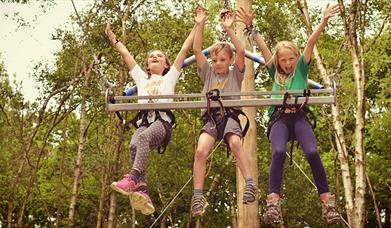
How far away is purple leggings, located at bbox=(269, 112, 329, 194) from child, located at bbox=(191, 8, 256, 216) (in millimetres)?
208

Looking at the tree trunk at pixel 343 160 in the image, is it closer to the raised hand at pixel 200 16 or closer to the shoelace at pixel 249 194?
the raised hand at pixel 200 16

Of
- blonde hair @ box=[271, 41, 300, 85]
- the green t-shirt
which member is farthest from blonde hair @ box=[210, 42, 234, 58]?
the green t-shirt

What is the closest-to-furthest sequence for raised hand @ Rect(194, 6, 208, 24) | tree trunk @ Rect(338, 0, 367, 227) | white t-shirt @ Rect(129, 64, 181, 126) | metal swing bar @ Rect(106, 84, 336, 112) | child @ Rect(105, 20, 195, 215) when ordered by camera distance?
metal swing bar @ Rect(106, 84, 336, 112) → child @ Rect(105, 20, 195, 215) → raised hand @ Rect(194, 6, 208, 24) → white t-shirt @ Rect(129, 64, 181, 126) → tree trunk @ Rect(338, 0, 367, 227)

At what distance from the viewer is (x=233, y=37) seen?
5.54 meters

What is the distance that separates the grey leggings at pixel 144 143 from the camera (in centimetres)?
551

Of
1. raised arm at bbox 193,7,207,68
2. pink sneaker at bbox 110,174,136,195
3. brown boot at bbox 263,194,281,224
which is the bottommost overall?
brown boot at bbox 263,194,281,224

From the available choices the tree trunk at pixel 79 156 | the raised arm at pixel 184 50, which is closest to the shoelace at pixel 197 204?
the raised arm at pixel 184 50

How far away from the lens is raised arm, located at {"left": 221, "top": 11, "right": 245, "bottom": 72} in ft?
18.2

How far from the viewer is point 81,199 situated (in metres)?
24.3

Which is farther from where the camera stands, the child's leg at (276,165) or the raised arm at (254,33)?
the raised arm at (254,33)

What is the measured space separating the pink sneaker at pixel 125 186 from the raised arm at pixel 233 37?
134 cm

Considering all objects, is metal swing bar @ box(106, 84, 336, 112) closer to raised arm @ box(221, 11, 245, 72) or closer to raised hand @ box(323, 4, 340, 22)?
raised arm @ box(221, 11, 245, 72)

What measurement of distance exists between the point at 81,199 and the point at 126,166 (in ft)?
13.9

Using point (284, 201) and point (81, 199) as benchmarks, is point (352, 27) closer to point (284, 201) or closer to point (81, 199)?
point (284, 201)
